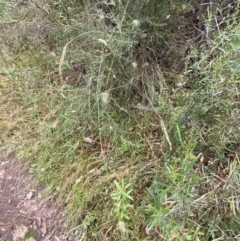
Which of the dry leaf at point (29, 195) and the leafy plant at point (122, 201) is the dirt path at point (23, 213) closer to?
the dry leaf at point (29, 195)

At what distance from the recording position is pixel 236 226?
159 cm

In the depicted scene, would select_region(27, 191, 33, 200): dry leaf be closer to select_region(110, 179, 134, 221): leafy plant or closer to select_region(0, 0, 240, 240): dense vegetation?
select_region(0, 0, 240, 240): dense vegetation

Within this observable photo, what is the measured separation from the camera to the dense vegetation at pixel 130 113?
63.9 inches

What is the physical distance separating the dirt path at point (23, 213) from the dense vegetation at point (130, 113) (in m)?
0.09

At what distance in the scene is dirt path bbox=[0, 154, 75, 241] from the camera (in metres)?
2.01

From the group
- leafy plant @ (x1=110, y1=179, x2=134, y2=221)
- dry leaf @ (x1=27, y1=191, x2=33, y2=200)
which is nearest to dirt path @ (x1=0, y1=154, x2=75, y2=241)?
dry leaf @ (x1=27, y1=191, x2=33, y2=200)

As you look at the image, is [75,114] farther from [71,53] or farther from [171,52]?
[171,52]

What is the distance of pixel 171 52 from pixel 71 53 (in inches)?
27.2

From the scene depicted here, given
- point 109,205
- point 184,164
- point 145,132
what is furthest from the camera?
point 145,132

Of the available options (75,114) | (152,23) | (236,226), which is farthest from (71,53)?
(236,226)

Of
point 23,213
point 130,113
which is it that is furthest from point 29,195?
point 130,113

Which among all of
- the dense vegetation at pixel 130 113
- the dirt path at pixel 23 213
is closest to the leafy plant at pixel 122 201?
the dense vegetation at pixel 130 113

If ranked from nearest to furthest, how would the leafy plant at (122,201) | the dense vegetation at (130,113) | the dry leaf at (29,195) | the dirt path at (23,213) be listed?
1. the dense vegetation at (130,113)
2. the leafy plant at (122,201)
3. the dirt path at (23,213)
4. the dry leaf at (29,195)

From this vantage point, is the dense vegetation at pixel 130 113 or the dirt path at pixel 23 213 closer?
the dense vegetation at pixel 130 113
